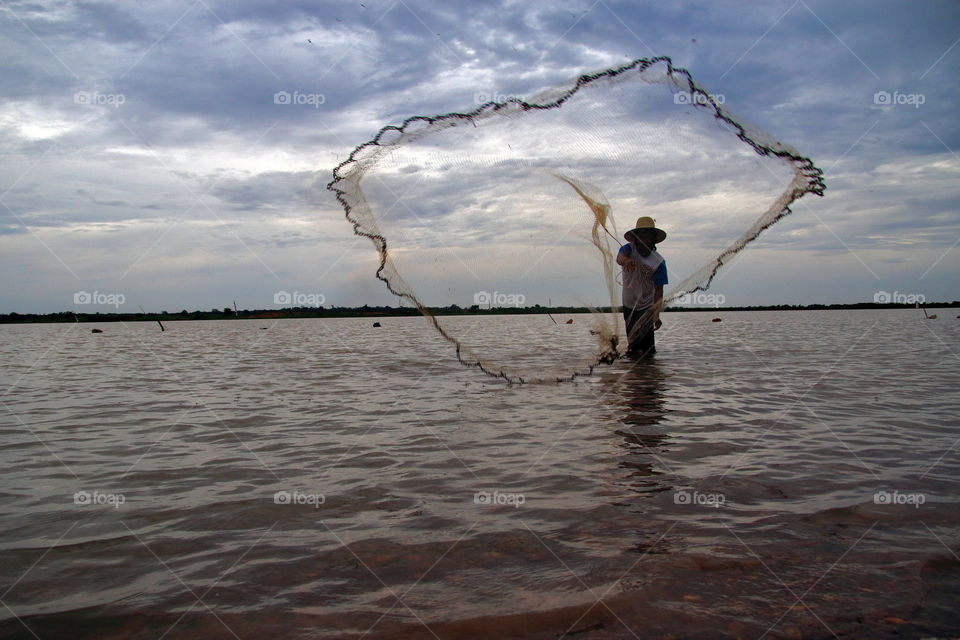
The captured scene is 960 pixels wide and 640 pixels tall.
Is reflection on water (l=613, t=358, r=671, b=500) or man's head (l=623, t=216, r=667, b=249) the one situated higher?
man's head (l=623, t=216, r=667, b=249)

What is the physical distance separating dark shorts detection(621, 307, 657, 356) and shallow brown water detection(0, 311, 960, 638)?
317 centimetres

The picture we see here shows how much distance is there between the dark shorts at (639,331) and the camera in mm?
12508

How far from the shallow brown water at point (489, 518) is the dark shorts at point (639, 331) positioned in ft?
10.4

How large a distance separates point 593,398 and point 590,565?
20.3 feet

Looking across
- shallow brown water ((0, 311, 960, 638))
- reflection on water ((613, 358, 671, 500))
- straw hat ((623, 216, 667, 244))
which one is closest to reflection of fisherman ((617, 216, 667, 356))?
straw hat ((623, 216, 667, 244))

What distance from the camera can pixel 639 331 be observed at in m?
13.3

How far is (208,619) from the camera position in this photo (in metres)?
3.19

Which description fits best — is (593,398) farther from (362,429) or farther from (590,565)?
(590,565)

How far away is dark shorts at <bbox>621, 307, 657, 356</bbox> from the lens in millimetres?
12508

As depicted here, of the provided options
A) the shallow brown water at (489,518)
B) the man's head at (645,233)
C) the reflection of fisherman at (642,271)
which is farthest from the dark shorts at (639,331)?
the shallow brown water at (489,518)

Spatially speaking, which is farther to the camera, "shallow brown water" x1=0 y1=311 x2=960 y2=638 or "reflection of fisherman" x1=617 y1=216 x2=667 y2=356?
"reflection of fisherman" x1=617 y1=216 x2=667 y2=356

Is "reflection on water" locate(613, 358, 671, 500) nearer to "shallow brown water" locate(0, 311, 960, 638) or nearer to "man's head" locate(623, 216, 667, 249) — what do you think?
"shallow brown water" locate(0, 311, 960, 638)

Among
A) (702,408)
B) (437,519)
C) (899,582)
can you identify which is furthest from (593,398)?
(899,582)

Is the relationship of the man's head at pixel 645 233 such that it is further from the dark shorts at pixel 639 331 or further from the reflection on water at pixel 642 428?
the reflection on water at pixel 642 428
